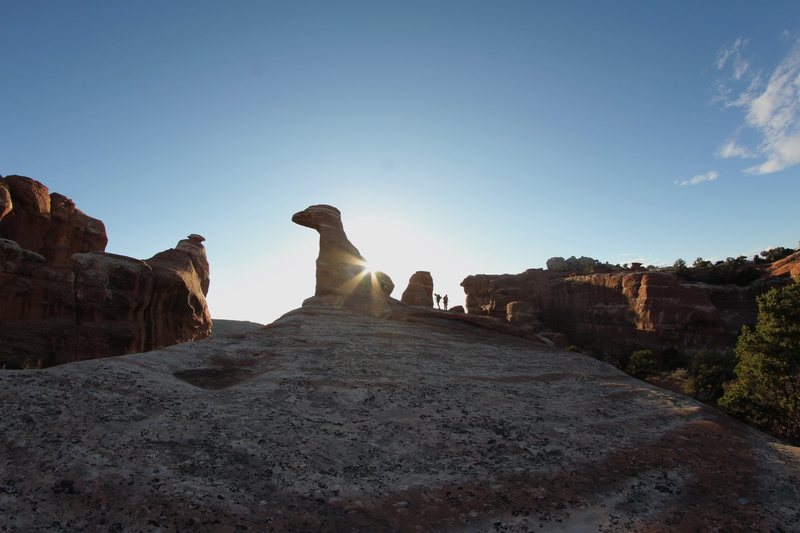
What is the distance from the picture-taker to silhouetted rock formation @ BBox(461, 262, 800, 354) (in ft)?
161

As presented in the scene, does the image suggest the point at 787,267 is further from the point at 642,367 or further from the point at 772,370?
the point at 772,370

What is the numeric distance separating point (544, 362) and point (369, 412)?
832 cm

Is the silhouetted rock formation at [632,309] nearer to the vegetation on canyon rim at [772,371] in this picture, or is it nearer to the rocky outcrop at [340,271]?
the rocky outcrop at [340,271]

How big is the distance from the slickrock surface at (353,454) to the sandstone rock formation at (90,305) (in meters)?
11.6

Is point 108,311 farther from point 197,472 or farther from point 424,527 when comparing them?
point 424,527

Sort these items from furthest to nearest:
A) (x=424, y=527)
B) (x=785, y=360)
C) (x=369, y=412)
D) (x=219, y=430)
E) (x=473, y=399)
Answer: (x=785, y=360) → (x=473, y=399) → (x=369, y=412) → (x=219, y=430) → (x=424, y=527)

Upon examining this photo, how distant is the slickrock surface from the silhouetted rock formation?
33.7m

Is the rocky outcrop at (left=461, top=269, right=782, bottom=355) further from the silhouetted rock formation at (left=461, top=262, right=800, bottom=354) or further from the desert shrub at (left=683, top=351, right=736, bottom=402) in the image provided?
the desert shrub at (left=683, top=351, right=736, bottom=402)

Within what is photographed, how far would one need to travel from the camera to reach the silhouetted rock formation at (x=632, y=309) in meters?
49.0

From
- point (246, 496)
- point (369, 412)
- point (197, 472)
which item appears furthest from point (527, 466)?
point (197, 472)

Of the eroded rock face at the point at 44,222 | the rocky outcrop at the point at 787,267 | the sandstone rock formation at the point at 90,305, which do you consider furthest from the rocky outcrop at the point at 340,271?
the rocky outcrop at the point at 787,267

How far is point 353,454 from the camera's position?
6930mm

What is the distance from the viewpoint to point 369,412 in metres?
8.74

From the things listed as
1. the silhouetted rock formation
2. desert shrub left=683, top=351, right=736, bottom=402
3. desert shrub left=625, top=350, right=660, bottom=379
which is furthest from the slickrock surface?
the silhouetted rock formation
